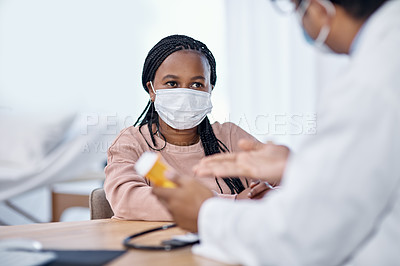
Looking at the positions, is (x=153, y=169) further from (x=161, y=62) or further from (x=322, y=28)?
(x=161, y=62)

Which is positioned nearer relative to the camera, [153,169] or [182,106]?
[153,169]

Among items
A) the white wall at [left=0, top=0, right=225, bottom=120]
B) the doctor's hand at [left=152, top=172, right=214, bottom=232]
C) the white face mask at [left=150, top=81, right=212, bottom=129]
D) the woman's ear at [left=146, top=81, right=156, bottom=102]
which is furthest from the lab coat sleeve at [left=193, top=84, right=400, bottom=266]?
the white wall at [left=0, top=0, right=225, bottom=120]

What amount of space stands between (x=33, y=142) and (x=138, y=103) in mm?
1104

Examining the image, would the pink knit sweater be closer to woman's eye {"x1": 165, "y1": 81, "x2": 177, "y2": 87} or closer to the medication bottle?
woman's eye {"x1": 165, "y1": 81, "x2": 177, "y2": 87}

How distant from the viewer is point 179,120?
53.4 inches

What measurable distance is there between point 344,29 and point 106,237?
53 centimetres

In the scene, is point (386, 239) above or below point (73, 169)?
above

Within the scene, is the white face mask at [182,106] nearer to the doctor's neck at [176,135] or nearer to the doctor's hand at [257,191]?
the doctor's neck at [176,135]

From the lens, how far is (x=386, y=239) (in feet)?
1.69

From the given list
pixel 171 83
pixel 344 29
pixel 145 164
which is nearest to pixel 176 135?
pixel 171 83

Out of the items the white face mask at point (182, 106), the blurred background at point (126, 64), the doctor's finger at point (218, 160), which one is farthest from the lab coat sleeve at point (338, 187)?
the blurred background at point (126, 64)

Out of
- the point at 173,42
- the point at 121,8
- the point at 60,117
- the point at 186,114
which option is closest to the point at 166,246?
the point at 186,114

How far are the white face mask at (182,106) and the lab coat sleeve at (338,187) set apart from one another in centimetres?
86

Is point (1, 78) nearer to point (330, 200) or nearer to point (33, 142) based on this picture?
point (33, 142)
